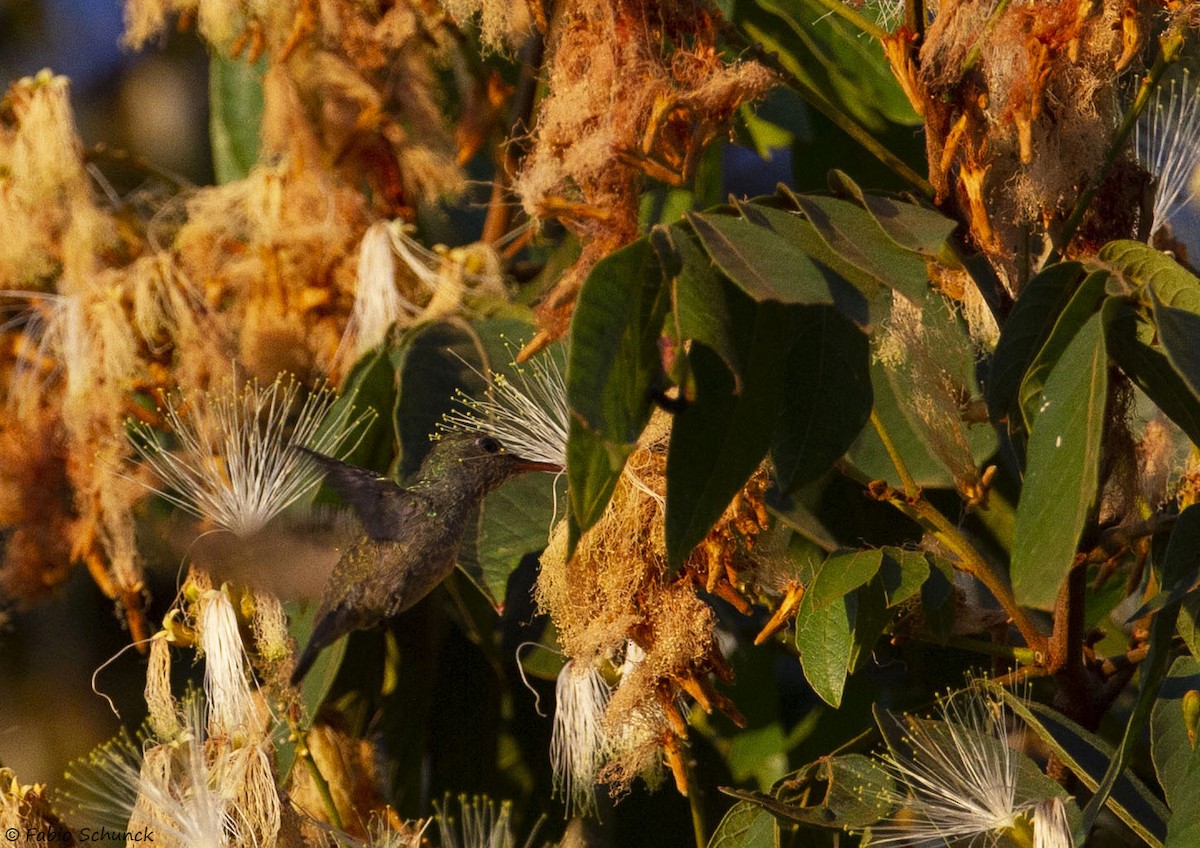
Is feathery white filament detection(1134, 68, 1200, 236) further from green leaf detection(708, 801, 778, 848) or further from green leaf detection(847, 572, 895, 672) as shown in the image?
green leaf detection(708, 801, 778, 848)

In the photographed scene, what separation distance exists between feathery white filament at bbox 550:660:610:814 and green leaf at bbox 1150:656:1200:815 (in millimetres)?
628

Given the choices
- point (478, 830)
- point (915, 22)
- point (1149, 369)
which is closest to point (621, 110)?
point (915, 22)

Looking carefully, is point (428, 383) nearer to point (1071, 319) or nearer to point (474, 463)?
point (474, 463)

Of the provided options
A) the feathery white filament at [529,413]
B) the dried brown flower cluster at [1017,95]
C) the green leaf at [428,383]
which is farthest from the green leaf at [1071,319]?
the green leaf at [428,383]

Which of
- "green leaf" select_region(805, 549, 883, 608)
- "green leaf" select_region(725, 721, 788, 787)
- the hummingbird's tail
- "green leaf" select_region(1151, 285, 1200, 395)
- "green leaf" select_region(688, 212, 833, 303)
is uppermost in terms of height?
"green leaf" select_region(688, 212, 833, 303)

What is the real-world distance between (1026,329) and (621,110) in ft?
1.79

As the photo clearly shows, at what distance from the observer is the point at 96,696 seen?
103 inches

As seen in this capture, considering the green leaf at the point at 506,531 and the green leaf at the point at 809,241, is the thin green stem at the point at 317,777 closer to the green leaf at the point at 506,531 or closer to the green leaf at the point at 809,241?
the green leaf at the point at 506,531

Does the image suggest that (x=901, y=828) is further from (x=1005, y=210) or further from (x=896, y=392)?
(x=1005, y=210)

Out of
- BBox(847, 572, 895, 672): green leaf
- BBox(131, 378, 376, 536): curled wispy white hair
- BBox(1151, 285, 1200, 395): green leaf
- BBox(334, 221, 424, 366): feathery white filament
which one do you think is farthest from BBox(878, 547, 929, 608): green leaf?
BBox(334, 221, 424, 366): feathery white filament

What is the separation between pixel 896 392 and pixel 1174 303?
1.19ft

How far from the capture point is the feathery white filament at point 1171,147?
1.77 metres

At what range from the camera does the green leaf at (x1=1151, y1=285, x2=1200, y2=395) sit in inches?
44.9

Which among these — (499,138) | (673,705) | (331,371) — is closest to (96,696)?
(331,371)
